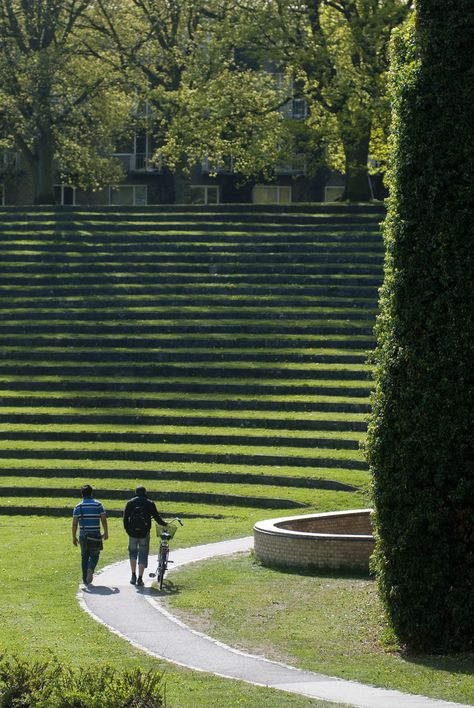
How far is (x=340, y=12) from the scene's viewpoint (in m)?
52.1

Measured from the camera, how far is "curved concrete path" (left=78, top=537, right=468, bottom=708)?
1293 centimetres

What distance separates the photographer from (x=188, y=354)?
122 ft

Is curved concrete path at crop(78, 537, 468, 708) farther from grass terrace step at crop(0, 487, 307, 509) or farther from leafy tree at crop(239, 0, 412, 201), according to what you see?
leafy tree at crop(239, 0, 412, 201)

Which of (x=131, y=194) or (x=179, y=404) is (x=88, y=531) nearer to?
(x=179, y=404)

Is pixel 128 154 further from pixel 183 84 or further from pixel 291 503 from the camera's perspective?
pixel 291 503

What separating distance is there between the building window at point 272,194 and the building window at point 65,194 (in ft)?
30.5

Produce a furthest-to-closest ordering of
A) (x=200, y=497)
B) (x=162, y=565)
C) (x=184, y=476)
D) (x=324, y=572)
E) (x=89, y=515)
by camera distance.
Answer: (x=184, y=476), (x=200, y=497), (x=324, y=572), (x=89, y=515), (x=162, y=565)

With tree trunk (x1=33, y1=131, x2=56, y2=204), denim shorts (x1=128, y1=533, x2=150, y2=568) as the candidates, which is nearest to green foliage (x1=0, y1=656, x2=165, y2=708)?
denim shorts (x1=128, y1=533, x2=150, y2=568)

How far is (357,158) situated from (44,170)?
13068 millimetres

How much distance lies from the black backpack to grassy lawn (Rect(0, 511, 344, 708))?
1.19 m

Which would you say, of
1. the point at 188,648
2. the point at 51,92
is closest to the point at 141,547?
the point at 188,648

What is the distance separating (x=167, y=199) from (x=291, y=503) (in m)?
42.9

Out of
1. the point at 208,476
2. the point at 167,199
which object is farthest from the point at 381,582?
the point at 167,199

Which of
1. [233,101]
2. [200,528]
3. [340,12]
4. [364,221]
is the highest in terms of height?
[340,12]
